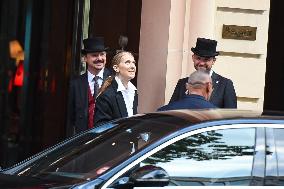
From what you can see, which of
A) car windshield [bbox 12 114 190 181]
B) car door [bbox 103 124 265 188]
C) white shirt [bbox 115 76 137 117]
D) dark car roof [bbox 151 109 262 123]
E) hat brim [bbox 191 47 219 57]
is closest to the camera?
car door [bbox 103 124 265 188]

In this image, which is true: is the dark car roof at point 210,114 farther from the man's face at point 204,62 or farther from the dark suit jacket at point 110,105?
the man's face at point 204,62

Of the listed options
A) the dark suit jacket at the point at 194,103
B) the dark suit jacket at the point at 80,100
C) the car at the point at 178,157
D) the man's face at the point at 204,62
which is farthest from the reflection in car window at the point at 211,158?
the man's face at the point at 204,62

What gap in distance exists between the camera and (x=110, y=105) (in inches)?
389

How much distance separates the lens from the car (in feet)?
21.2

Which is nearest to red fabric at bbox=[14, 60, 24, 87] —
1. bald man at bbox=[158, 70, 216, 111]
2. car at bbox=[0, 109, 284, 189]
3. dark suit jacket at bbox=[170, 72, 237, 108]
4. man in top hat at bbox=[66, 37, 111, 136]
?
man in top hat at bbox=[66, 37, 111, 136]

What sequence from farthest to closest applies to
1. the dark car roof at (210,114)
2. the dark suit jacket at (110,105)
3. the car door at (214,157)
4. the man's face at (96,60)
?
the man's face at (96,60) → the dark suit jacket at (110,105) → the dark car roof at (210,114) → the car door at (214,157)

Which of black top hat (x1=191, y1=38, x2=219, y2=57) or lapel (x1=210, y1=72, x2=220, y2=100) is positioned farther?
black top hat (x1=191, y1=38, x2=219, y2=57)

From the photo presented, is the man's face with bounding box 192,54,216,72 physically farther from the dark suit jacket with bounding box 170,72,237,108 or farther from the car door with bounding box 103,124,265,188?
the car door with bounding box 103,124,265,188

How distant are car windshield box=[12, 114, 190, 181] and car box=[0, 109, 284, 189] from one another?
0.03ft

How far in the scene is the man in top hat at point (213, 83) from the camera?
10.7 m

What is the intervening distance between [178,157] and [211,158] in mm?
257

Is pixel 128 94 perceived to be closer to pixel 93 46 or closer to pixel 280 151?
pixel 93 46

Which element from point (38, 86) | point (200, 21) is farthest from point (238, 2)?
point (38, 86)

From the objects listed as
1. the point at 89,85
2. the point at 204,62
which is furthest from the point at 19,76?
the point at 204,62
